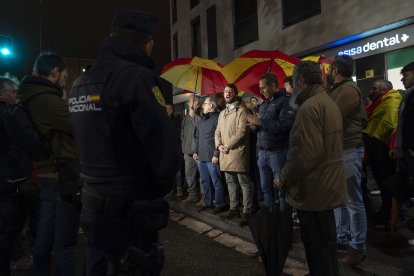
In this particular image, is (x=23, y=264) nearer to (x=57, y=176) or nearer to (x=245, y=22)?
(x=57, y=176)

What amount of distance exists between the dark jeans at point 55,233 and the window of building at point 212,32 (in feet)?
55.5

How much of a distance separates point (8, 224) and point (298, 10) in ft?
39.0

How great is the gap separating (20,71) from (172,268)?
7.31m

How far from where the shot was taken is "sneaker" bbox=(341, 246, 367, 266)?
4.11 meters

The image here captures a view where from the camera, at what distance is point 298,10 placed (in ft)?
43.6

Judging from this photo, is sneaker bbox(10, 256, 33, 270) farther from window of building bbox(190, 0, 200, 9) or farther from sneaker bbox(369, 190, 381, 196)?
window of building bbox(190, 0, 200, 9)

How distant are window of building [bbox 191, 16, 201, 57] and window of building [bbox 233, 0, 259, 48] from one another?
4.47 meters

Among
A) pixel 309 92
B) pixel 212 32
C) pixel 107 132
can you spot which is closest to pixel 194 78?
pixel 309 92

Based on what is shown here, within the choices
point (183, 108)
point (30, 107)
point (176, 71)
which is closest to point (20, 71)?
point (176, 71)

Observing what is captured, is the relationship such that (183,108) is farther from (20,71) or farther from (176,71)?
(176,71)

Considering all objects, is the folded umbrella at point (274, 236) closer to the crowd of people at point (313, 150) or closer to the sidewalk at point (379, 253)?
the crowd of people at point (313, 150)

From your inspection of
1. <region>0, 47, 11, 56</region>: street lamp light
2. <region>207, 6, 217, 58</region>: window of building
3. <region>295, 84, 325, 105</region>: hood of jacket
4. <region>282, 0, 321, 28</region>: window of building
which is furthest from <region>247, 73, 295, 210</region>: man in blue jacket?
<region>207, 6, 217, 58</region>: window of building

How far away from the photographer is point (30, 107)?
3.34m

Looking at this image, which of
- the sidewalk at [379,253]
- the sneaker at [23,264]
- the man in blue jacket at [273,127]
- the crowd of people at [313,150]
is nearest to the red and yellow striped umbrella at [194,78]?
the crowd of people at [313,150]
